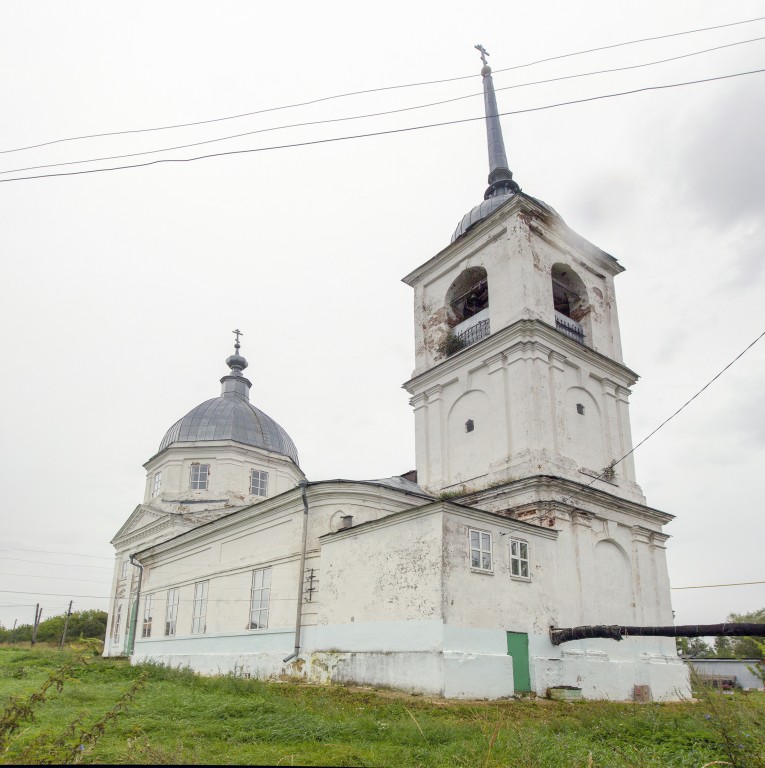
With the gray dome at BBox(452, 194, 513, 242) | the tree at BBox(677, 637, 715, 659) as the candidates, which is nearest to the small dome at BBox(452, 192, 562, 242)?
the gray dome at BBox(452, 194, 513, 242)

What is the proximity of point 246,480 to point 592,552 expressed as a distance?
19.4 m

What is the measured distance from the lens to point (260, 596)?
18625 mm

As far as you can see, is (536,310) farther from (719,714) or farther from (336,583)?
→ (719,714)

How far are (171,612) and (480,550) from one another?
47.2 ft

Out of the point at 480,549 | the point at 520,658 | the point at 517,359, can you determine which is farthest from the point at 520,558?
the point at 517,359

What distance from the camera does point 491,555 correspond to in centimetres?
1418

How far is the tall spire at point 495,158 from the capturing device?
25188 mm

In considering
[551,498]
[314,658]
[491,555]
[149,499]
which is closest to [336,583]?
[314,658]

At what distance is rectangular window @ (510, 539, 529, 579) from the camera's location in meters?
14.7

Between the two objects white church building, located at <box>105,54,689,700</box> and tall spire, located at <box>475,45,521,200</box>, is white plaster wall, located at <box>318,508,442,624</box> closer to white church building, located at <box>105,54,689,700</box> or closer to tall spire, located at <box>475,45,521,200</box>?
white church building, located at <box>105,54,689,700</box>

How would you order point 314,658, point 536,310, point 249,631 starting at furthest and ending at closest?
point 536,310 → point 249,631 → point 314,658

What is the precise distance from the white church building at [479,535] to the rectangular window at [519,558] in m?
0.05

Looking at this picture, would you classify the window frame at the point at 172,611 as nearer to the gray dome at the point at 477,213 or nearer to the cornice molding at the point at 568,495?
the cornice molding at the point at 568,495

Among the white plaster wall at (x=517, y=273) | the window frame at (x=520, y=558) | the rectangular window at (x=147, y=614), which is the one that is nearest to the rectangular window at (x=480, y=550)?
the window frame at (x=520, y=558)
